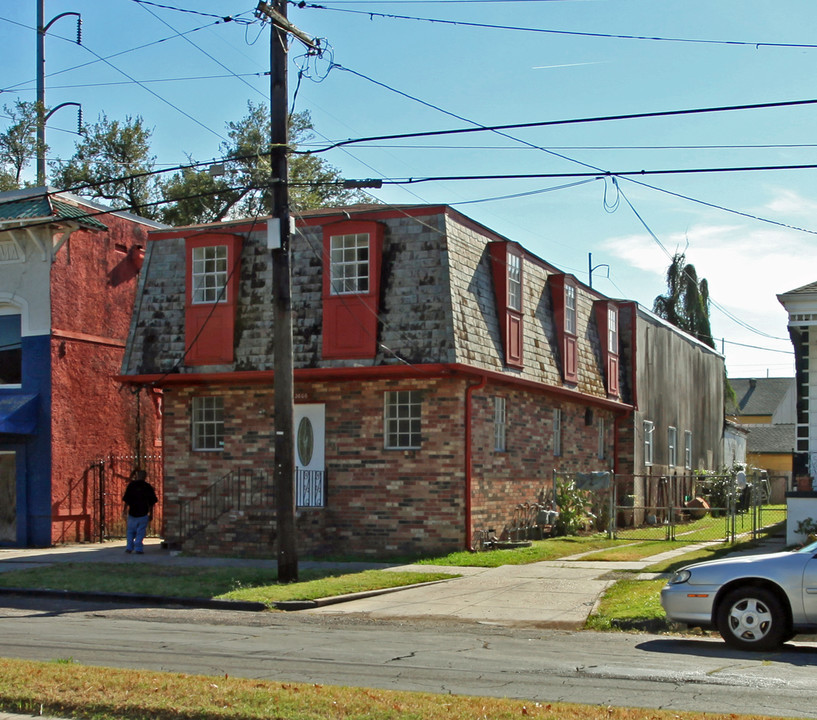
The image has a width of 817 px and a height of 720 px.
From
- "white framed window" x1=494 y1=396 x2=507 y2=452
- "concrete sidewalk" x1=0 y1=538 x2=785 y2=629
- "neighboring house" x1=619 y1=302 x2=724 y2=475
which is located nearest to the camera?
"concrete sidewalk" x1=0 y1=538 x2=785 y2=629

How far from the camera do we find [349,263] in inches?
838

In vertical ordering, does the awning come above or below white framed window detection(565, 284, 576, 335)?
below

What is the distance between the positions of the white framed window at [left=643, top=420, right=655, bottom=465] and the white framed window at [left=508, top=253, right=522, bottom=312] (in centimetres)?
951

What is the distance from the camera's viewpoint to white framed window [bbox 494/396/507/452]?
22469 millimetres

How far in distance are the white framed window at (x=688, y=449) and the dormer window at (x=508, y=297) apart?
48.0ft

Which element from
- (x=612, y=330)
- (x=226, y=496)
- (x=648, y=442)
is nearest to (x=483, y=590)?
(x=226, y=496)

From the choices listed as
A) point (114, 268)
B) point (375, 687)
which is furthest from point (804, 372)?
point (114, 268)

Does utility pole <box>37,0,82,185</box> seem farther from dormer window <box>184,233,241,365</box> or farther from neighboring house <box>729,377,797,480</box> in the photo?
neighboring house <box>729,377,797,480</box>

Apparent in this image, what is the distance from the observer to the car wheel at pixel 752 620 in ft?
35.3

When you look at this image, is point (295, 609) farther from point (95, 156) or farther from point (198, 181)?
point (95, 156)

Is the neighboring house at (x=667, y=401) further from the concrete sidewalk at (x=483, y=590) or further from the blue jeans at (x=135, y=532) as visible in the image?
the blue jeans at (x=135, y=532)

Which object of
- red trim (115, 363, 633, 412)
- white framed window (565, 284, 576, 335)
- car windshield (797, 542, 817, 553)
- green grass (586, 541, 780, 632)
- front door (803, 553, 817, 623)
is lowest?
green grass (586, 541, 780, 632)

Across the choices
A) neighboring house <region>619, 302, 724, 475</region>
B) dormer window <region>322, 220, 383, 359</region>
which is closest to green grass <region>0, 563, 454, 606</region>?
dormer window <region>322, 220, 383, 359</region>

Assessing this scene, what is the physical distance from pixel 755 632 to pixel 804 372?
10.5 meters
